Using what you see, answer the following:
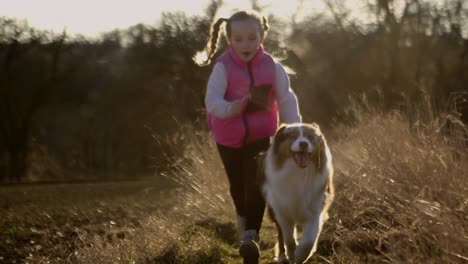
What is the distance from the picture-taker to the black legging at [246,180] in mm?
5980

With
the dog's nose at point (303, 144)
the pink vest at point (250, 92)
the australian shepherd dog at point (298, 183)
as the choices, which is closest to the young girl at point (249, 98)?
the pink vest at point (250, 92)

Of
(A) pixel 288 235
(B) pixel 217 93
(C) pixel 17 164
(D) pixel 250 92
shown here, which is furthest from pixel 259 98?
(C) pixel 17 164

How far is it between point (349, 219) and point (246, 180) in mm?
1482

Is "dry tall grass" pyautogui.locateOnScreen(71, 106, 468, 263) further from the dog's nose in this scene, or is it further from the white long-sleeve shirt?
the white long-sleeve shirt

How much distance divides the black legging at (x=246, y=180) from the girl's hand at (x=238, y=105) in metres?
0.43

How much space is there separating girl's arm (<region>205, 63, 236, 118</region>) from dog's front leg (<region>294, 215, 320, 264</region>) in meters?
1.03

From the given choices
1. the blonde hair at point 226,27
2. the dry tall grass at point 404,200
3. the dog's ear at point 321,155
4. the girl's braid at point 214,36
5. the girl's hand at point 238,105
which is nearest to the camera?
the dry tall grass at point 404,200

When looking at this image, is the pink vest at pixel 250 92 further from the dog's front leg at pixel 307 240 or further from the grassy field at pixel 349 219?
the grassy field at pixel 349 219

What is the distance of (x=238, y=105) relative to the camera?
572cm

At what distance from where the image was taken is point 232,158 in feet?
20.4

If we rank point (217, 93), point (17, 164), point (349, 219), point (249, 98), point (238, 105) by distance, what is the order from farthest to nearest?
1. point (17, 164)
2. point (349, 219)
3. point (217, 93)
4. point (249, 98)
5. point (238, 105)

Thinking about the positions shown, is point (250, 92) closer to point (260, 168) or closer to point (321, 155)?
point (260, 168)

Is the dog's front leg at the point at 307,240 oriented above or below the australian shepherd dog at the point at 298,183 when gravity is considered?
below

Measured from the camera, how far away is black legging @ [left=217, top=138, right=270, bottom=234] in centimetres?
598
